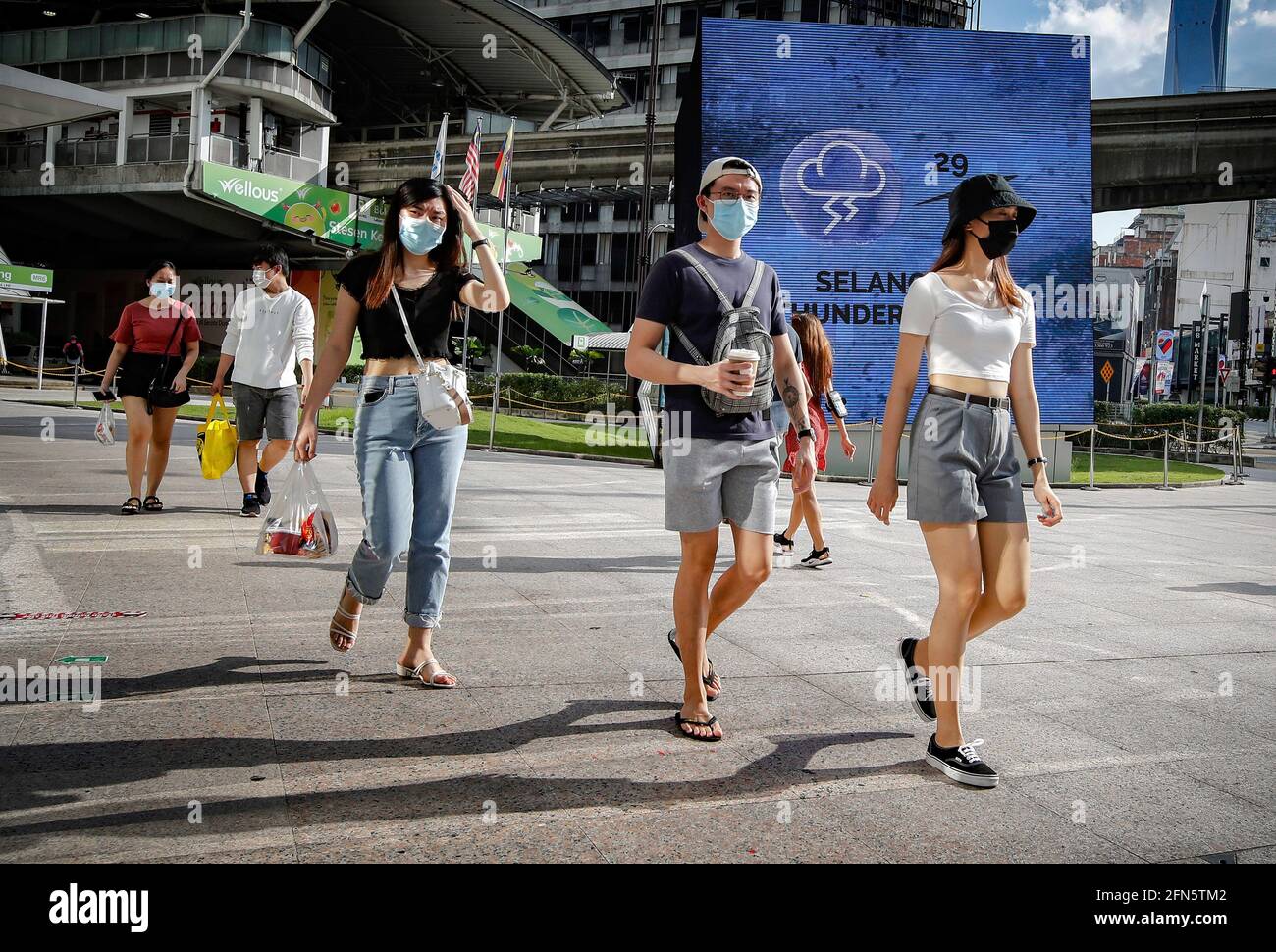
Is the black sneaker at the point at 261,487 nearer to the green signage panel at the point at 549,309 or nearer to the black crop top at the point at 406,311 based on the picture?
the black crop top at the point at 406,311

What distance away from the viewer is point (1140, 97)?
27.3m

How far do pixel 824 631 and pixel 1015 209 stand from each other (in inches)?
112

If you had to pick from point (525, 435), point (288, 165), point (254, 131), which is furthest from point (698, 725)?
point (288, 165)

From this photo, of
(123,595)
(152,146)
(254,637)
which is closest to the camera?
(254,637)

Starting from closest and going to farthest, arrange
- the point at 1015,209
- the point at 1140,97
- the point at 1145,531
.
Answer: the point at 1015,209 < the point at 1145,531 < the point at 1140,97

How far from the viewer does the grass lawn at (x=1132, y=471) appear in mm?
23922

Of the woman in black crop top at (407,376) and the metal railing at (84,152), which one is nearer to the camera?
the woman in black crop top at (407,376)

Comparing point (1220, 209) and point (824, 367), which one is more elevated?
point (1220, 209)

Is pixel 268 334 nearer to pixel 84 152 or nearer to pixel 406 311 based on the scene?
pixel 406 311

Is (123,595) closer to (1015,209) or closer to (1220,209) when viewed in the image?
(1015,209)

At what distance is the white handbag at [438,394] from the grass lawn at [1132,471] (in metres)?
20.0

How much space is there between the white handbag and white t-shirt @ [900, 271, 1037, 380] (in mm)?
1707

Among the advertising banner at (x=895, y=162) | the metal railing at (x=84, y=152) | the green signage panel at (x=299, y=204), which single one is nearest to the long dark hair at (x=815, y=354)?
the advertising banner at (x=895, y=162)
